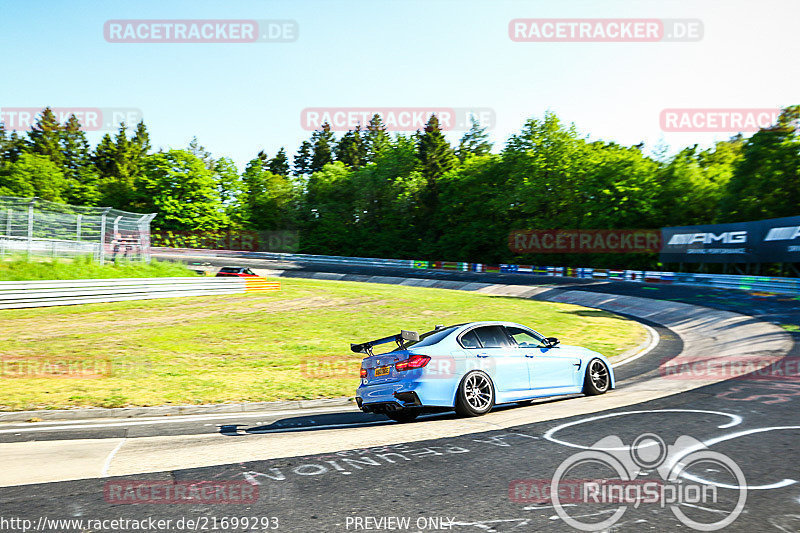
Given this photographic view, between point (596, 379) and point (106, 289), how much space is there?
61.3ft

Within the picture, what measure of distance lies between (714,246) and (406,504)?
33484mm

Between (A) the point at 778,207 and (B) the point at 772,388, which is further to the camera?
(A) the point at 778,207

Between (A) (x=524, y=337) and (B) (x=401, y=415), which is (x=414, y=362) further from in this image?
(A) (x=524, y=337)

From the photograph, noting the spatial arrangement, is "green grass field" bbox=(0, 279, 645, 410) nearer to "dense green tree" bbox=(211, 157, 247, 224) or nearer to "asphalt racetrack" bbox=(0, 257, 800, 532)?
"asphalt racetrack" bbox=(0, 257, 800, 532)

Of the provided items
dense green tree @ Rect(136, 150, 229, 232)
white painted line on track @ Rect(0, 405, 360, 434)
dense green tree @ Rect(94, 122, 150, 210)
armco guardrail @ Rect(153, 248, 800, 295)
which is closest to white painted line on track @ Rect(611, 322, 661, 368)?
white painted line on track @ Rect(0, 405, 360, 434)

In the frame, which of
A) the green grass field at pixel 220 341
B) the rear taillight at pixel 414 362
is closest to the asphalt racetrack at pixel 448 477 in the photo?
the rear taillight at pixel 414 362

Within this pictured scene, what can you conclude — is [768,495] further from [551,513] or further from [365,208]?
[365,208]

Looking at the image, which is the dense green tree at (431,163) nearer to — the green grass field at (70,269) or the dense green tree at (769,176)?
the dense green tree at (769,176)

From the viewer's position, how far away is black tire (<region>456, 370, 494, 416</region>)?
8.62m

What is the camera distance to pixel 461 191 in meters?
69.6

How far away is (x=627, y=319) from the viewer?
23.2m

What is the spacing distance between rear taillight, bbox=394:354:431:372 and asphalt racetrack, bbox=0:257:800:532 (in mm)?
877

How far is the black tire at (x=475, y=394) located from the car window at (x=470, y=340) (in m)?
0.44

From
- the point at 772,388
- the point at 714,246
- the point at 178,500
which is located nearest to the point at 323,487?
the point at 178,500
